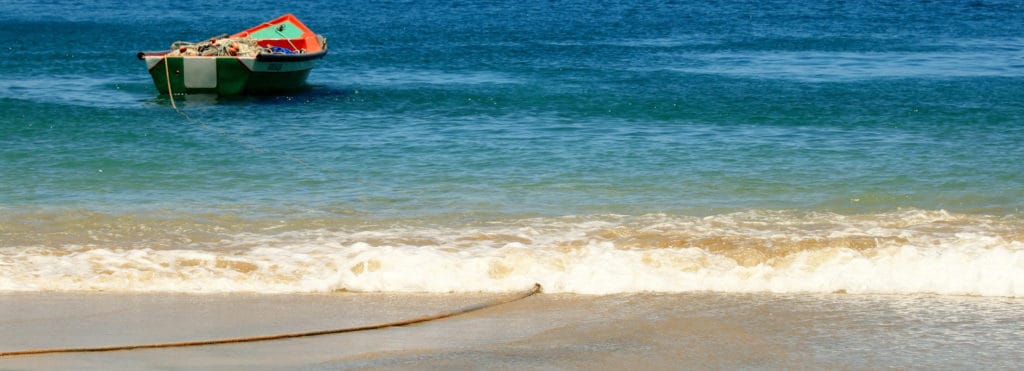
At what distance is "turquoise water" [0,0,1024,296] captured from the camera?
9930 mm

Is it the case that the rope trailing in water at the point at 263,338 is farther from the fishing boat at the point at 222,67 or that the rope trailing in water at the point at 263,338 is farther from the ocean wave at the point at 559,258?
the fishing boat at the point at 222,67

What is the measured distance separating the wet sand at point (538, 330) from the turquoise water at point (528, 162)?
514 millimetres

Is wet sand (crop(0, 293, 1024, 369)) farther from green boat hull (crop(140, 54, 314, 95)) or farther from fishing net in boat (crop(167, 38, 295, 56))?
fishing net in boat (crop(167, 38, 295, 56))

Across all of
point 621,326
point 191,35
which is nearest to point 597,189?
point 621,326

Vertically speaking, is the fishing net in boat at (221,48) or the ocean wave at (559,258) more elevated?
the ocean wave at (559,258)

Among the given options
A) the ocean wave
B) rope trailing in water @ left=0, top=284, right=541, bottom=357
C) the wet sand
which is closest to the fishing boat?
the ocean wave

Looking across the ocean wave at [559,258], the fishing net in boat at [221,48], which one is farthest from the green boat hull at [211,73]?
the ocean wave at [559,258]

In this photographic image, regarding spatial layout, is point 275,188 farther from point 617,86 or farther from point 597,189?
point 617,86

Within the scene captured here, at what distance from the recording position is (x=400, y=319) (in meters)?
7.55

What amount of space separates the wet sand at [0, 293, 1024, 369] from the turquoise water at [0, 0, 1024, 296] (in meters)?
0.51

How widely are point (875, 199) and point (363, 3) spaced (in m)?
47.0

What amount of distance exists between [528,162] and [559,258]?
5.90 meters

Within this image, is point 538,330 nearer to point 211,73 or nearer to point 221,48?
point 211,73

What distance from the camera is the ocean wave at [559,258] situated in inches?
338
